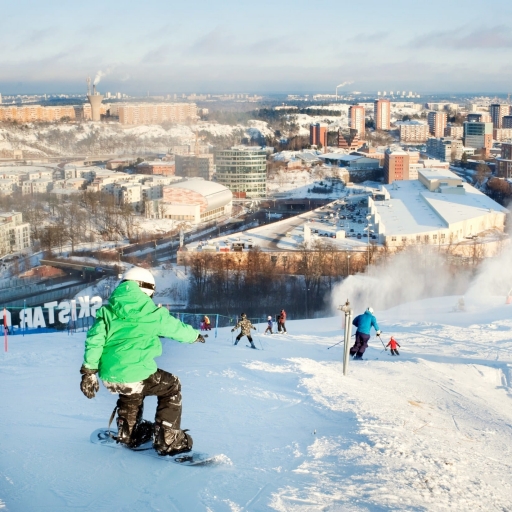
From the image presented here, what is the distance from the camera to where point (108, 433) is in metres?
Result: 1.66

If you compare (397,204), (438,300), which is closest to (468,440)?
(438,300)

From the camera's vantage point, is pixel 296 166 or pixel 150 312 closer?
pixel 150 312

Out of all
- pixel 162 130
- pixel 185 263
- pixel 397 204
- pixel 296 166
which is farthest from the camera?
pixel 162 130

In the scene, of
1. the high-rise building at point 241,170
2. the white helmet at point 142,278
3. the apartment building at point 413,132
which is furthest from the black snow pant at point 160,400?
the apartment building at point 413,132

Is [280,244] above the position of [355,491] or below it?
below

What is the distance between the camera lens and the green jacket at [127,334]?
145 centimetres

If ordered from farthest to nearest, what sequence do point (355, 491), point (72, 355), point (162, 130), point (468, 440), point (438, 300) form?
1. point (162, 130)
2. point (438, 300)
3. point (72, 355)
4. point (468, 440)
5. point (355, 491)

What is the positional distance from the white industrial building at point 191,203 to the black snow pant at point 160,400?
17858mm

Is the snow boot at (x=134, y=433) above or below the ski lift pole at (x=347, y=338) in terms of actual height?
above

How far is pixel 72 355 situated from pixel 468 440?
1895mm

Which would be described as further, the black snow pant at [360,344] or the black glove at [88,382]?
the black snow pant at [360,344]

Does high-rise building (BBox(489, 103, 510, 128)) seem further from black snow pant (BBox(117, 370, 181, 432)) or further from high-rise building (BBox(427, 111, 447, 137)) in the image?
black snow pant (BBox(117, 370, 181, 432))

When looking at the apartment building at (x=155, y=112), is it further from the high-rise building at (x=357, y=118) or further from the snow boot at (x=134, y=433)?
the snow boot at (x=134, y=433)

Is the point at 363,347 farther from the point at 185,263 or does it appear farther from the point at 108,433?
the point at 185,263
